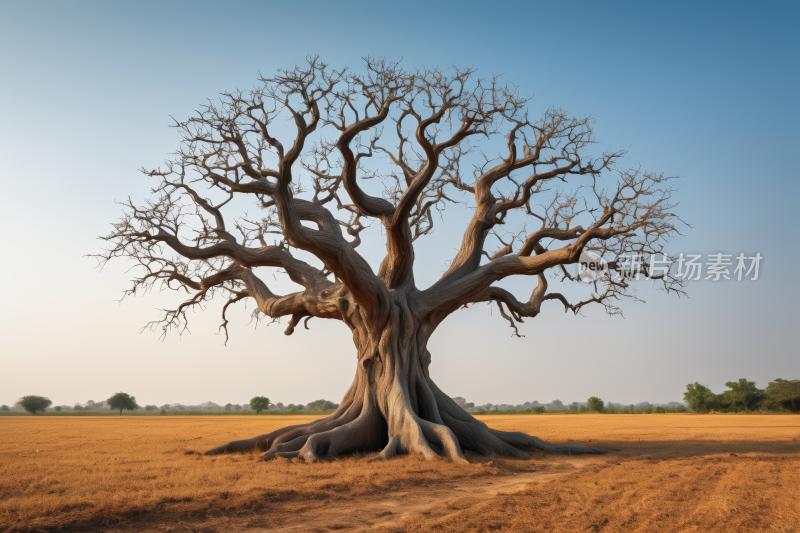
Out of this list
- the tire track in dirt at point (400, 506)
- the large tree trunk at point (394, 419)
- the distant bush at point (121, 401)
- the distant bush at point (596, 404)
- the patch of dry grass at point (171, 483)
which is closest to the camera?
the tire track in dirt at point (400, 506)

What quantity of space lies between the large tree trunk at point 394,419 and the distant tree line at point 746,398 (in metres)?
43.6

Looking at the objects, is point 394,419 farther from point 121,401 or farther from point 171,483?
point 121,401

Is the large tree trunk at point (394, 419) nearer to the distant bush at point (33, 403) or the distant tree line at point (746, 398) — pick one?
the distant tree line at point (746, 398)

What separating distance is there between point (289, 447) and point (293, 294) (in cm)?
470

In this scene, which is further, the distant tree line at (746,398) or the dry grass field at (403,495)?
the distant tree line at (746,398)

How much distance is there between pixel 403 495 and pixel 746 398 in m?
52.8

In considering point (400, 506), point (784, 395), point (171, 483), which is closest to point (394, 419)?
point (171, 483)

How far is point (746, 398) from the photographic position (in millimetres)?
48594

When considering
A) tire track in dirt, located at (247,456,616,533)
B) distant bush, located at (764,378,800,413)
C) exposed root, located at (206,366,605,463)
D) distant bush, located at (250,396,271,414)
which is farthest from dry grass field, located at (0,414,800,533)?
distant bush, located at (250,396,271,414)

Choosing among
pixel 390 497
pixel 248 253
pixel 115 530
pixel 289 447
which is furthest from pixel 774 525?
pixel 248 253

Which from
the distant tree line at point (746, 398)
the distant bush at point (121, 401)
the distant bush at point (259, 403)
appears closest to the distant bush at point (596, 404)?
the distant tree line at point (746, 398)

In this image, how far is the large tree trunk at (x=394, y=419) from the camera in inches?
499

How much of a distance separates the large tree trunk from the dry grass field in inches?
44.0

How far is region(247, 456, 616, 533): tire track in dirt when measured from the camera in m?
5.50
